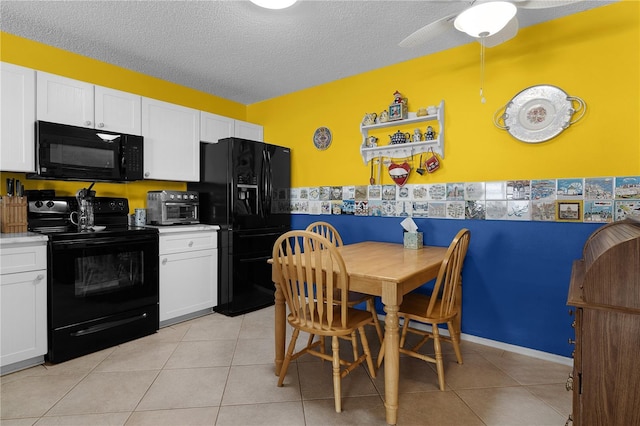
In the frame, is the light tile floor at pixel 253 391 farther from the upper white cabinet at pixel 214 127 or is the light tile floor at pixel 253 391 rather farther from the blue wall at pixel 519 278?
the upper white cabinet at pixel 214 127

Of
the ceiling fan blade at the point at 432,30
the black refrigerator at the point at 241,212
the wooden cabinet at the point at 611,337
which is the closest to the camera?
the wooden cabinet at the point at 611,337

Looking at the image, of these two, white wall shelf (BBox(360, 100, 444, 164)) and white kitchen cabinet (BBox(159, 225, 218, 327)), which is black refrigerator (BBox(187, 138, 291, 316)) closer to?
white kitchen cabinet (BBox(159, 225, 218, 327))

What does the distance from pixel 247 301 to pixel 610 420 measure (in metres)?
2.90

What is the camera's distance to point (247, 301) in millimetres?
3389

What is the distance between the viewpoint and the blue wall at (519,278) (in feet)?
7.54

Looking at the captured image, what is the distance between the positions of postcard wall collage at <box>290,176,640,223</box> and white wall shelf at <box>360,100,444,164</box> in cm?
31

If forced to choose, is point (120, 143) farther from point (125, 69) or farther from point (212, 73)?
point (212, 73)

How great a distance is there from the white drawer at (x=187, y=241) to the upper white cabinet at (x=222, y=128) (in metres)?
1.06

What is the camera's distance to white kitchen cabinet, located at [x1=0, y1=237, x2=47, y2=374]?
2.07 meters

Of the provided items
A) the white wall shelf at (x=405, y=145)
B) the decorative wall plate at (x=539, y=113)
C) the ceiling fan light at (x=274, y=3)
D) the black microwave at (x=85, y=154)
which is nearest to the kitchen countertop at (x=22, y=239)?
the black microwave at (x=85, y=154)

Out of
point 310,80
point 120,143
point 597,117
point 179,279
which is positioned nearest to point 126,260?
point 179,279

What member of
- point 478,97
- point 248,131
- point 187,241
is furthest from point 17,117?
point 478,97

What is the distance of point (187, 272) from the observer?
10.2 ft

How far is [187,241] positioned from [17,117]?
154cm
